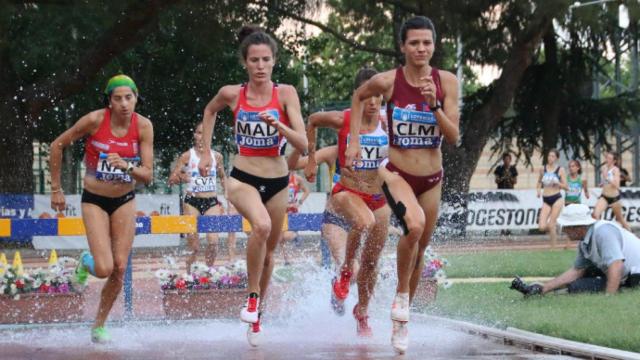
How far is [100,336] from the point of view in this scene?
10.4m

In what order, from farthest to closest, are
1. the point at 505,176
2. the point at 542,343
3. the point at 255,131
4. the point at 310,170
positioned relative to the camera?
the point at 505,176
the point at 310,170
the point at 255,131
the point at 542,343

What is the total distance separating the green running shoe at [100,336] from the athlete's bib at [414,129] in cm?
278

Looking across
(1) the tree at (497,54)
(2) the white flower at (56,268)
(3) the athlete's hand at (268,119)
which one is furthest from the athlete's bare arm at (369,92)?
(1) the tree at (497,54)

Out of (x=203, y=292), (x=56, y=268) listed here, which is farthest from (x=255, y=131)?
(x=56, y=268)

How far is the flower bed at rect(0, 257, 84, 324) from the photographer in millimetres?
12242

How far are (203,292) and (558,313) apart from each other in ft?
11.1

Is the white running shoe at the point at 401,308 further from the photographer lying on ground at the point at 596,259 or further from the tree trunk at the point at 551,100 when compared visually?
the tree trunk at the point at 551,100

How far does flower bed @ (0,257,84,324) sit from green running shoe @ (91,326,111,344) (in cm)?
201

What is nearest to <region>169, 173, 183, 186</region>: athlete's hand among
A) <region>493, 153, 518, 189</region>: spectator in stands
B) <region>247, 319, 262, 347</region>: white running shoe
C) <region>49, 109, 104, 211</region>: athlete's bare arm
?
<region>49, 109, 104, 211</region>: athlete's bare arm

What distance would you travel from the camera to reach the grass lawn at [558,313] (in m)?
9.66

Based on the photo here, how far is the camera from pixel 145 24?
2512 centimetres

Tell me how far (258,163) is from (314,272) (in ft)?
13.1

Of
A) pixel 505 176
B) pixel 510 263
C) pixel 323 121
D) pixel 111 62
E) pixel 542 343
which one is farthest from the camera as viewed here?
pixel 505 176

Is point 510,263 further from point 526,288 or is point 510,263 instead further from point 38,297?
point 38,297
